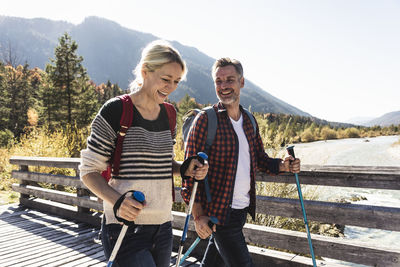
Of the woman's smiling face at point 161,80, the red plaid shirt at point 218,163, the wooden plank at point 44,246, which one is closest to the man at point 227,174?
the red plaid shirt at point 218,163

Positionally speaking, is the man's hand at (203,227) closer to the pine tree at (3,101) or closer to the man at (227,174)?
the man at (227,174)

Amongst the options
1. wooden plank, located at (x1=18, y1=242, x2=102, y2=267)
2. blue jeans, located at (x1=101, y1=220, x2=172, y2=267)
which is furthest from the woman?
wooden plank, located at (x1=18, y1=242, x2=102, y2=267)

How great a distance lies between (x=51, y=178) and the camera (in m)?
5.51

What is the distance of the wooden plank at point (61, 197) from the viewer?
4707mm

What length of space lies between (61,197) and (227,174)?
4482mm

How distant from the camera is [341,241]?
265 cm

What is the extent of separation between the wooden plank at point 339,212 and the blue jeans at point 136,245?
1.76m

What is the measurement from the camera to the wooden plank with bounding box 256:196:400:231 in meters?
2.40

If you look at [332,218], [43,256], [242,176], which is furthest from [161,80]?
[43,256]

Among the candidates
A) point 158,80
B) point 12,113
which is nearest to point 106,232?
point 158,80

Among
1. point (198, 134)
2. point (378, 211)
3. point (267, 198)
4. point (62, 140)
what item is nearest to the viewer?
point (198, 134)

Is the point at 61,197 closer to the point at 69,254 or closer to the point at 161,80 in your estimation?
the point at 69,254

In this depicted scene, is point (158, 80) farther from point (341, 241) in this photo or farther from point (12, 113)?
point (12, 113)

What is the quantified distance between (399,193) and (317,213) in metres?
9.63
